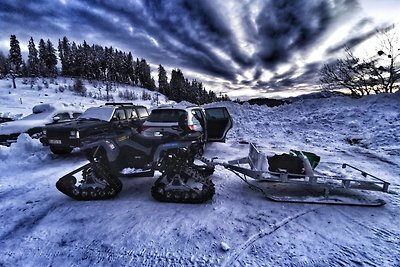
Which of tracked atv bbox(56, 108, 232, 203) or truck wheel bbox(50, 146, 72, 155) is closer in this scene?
tracked atv bbox(56, 108, 232, 203)

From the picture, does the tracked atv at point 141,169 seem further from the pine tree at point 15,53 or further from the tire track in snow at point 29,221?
the pine tree at point 15,53

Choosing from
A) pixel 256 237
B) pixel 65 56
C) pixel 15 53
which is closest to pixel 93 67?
pixel 65 56

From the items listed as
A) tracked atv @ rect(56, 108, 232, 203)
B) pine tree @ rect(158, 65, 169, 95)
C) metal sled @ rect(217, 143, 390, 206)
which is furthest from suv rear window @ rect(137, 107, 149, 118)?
pine tree @ rect(158, 65, 169, 95)

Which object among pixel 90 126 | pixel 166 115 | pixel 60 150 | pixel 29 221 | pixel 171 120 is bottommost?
pixel 29 221

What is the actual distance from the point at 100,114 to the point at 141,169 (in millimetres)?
5217

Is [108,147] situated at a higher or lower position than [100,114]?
lower

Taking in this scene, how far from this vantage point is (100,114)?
8828 mm

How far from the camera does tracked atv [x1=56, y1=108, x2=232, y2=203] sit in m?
4.30

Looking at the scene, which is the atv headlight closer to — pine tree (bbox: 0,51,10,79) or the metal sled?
the metal sled

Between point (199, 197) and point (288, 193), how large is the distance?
2047 millimetres

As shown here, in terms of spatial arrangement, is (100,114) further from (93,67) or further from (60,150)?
(93,67)

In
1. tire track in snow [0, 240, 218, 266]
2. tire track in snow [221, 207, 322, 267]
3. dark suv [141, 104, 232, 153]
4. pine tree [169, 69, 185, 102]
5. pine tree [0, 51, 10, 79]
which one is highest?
pine tree [0, 51, 10, 79]

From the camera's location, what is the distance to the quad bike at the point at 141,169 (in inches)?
169

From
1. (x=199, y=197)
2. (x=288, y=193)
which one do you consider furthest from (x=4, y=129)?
(x=288, y=193)
